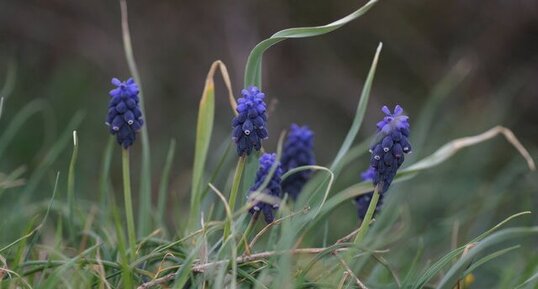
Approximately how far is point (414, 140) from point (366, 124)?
68.6 inches

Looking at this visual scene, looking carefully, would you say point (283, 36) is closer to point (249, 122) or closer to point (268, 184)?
point (249, 122)

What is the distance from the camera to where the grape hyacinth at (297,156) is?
3.00 metres

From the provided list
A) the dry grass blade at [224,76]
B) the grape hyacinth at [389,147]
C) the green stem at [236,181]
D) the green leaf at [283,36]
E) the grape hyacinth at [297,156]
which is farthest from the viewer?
the grape hyacinth at [297,156]

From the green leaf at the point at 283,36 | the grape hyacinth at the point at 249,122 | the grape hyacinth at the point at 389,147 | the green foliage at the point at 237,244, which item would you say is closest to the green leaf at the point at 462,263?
the green foliage at the point at 237,244

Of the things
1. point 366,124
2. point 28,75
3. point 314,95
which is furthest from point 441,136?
point 28,75

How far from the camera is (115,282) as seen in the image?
2.52 meters

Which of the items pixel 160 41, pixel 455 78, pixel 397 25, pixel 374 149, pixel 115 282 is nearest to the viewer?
pixel 374 149

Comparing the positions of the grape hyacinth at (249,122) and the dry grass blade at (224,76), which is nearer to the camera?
the grape hyacinth at (249,122)

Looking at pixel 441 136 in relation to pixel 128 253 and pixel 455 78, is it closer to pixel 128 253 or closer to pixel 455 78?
pixel 455 78

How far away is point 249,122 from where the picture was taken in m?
2.36

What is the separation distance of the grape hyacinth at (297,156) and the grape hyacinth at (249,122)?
1.98ft

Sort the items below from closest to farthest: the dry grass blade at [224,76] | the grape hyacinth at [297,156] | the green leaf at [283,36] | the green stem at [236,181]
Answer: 1. the green stem at [236,181]
2. the green leaf at [283,36]
3. the dry grass blade at [224,76]
4. the grape hyacinth at [297,156]

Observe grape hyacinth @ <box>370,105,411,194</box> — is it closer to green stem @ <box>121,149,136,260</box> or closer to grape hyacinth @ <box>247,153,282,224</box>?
grape hyacinth @ <box>247,153,282,224</box>

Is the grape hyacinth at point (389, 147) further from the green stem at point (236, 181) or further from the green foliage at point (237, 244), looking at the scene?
the green stem at point (236, 181)
